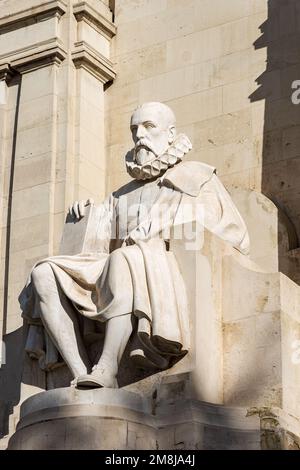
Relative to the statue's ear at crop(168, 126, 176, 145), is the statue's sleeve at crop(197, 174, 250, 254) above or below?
below

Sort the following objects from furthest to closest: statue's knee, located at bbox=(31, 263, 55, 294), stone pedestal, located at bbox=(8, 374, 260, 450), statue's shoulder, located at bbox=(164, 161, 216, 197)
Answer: statue's shoulder, located at bbox=(164, 161, 216, 197), statue's knee, located at bbox=(31, 263, 55, 294), stone pedestal, located at bbox=(8, 374, 260, 450)

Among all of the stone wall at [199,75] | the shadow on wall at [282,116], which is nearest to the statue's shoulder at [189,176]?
the shadow on wall at [282,116]

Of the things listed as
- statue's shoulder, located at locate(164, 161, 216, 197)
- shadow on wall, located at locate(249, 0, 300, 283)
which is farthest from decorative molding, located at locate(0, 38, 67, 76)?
statue's shoulder, located at locate(164, 161, 216, 197)

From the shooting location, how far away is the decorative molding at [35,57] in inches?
640

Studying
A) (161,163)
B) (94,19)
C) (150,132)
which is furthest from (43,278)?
(94,19)

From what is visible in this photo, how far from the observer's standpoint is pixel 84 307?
13141mm

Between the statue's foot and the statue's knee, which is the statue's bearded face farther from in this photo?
the statue's foot

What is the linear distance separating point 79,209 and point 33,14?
125 inches

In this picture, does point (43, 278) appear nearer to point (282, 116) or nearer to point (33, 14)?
point (282, 116)

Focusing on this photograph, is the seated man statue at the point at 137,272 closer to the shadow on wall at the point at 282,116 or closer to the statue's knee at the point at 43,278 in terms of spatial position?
the statue's knee at the point at 43,278

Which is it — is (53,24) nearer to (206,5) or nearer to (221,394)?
(206,5)

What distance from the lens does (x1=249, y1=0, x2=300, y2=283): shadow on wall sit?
15.0 m

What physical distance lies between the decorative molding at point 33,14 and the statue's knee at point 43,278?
4021mm
